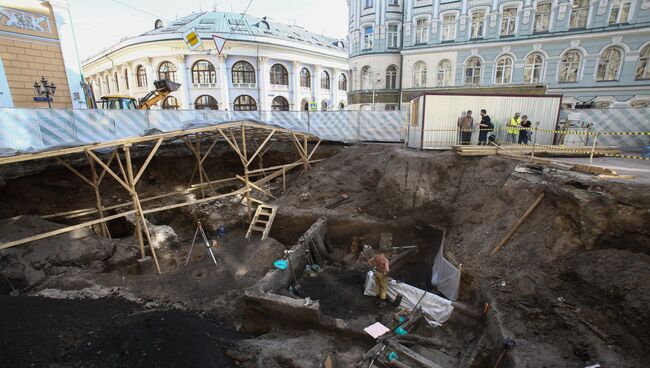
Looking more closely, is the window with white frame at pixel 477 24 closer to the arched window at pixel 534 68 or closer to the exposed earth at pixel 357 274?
the arched window at pixel 534 68

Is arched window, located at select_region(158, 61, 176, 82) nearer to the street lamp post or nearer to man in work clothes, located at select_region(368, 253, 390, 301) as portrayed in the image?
the street lamp post

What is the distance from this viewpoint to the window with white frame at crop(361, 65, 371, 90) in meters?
27.4

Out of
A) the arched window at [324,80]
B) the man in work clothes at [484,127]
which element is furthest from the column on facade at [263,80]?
the man in work clothes at [484,127]

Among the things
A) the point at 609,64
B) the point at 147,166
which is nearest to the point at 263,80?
the point at 147,166

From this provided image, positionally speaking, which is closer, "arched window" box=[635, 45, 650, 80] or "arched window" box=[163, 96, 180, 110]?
"arched window" box=[635, 45, 650, 80]

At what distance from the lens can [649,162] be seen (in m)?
10.8

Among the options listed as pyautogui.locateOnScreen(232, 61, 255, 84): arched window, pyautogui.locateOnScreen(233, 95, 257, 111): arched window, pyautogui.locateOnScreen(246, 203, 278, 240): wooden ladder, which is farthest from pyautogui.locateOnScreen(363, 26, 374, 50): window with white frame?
pyautogui.locateOnScreen(246, 203, 278, 240): wooden ladder

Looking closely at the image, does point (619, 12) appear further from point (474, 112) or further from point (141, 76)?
point (141, 76)

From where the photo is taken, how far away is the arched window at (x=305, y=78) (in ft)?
123

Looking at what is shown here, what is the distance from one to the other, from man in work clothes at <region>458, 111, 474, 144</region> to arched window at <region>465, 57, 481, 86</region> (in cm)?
1261

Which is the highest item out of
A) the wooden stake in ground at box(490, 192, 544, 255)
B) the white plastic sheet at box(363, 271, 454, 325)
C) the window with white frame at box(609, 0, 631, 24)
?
the window with white frame at box(609, 0, 631, 24)

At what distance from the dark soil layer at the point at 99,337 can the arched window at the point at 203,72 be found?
97.1 ft

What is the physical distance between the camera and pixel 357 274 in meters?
10.0

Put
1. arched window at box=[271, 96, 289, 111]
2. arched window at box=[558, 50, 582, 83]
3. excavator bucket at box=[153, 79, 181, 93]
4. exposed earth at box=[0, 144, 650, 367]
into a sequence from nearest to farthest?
exposed earth at box=[0, 144, 650, 367] < excavator bucket at box=[153, 79, 181, 93] < arched window at box=[558, 50, 582, 83] < arched window at box=[271, 96, 289, 111]
